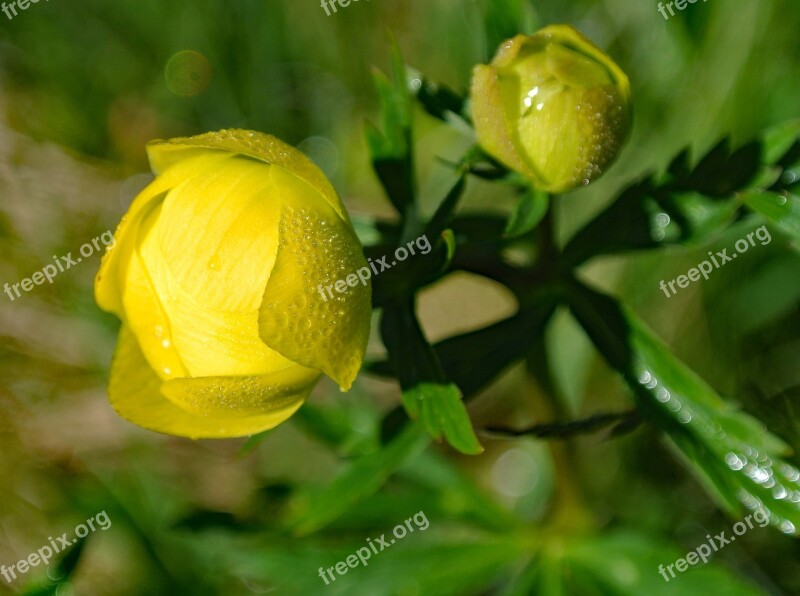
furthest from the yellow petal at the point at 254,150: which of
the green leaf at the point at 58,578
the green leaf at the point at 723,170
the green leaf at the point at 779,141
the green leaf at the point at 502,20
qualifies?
the green leaf at the point at 58,578

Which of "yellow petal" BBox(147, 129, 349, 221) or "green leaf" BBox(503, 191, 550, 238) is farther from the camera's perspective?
"green leaf" BBox(503, 191, 550, 238)

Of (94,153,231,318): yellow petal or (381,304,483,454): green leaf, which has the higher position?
(94,153,231,318): yellow petal

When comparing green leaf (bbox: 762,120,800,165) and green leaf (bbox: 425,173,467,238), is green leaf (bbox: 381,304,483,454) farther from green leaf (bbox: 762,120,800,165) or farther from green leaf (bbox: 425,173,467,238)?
green leaf (bbox: 762,120,800,165)

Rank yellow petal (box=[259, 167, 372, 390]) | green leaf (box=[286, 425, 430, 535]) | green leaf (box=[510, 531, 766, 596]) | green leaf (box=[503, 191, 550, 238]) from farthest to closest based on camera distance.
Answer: green leaf (box=[510, 531, 766, 596]), green leaf (box=[286, 425, 430, 535]), green leaf (box=[503, 191, 550, 238]), yellow petal (box=[259, 167, 372, 390])

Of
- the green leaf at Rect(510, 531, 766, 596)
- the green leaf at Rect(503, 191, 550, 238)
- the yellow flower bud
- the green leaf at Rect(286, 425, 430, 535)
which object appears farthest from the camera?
the green leaf at Rect(510, 531, 766, 596)

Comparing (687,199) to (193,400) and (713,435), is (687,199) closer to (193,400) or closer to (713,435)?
(713,435)

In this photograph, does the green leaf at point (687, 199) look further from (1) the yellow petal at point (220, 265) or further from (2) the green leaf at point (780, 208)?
(1) the yellow petal at point (220, 265)

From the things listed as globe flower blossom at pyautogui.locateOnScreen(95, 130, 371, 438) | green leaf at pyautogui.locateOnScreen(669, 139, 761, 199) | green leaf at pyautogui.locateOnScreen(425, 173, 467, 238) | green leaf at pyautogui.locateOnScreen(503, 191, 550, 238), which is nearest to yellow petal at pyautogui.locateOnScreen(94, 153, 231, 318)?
globe flower blossom at pyautogui.locateOnScreen(95, 130, 371, 438)

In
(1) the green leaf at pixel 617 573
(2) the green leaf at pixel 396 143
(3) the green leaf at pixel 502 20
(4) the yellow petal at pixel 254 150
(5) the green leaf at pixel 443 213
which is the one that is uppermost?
(4) the yellow petal at pixel 254 150
